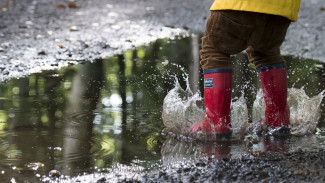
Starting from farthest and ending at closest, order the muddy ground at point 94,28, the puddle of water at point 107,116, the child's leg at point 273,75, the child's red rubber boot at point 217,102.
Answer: the muddy ground at point 94,28, the child's leg at point 273,75, the child's red rubber boot at point 217,102, the puddle of water at point 107,116

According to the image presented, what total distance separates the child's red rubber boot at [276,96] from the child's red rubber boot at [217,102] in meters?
0.32

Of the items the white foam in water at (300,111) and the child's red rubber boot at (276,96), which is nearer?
the child's red rubber boot at (276,96)

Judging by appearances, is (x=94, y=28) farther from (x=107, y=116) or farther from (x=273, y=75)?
(x=273, y=75)

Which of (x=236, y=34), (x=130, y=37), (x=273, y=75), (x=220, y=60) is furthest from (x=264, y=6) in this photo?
(x=130, y=37)

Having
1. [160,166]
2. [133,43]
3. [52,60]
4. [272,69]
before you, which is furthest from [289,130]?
[133,43]

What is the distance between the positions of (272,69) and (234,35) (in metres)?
0.43

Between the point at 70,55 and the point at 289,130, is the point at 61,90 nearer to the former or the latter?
the point at 70,55

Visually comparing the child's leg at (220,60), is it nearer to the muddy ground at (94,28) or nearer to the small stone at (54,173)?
the small stone at (54,173)

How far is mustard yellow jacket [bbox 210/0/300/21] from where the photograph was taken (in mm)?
3582

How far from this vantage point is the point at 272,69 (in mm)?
3955

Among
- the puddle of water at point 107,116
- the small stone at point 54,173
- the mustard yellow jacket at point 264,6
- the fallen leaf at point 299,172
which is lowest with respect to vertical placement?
the fallen leaf at point 299,172

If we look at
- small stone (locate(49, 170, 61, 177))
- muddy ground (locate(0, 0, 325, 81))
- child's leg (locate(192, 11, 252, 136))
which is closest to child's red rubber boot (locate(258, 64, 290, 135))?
→ child's leg (locate(192, 11, 252, 136))

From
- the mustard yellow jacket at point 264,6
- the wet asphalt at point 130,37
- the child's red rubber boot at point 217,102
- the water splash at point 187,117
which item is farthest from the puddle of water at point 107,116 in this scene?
the mustard yellow jacket at point 264,6

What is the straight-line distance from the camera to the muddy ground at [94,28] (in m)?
6.64
